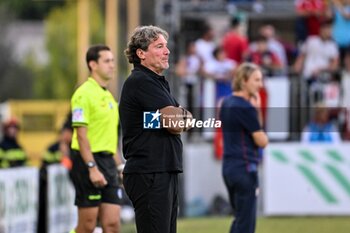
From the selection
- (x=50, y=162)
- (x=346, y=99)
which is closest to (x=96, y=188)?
(x=50, y=162)

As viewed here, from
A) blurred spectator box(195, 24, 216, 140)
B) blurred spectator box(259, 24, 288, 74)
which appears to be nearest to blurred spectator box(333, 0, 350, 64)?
blurred spectator box(259, 24, 288, 74)

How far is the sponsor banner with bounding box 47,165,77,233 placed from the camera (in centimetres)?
1712

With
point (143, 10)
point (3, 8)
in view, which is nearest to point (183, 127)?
point (3, 8)

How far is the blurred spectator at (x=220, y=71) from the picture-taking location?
2055cm

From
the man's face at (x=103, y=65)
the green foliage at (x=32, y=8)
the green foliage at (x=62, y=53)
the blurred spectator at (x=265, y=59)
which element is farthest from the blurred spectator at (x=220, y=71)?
the green foliage at (x=32, y=8)

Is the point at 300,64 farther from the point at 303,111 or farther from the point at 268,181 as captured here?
the point at 268,181

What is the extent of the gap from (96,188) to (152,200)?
99.4 inches

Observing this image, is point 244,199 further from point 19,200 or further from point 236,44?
point 236,44

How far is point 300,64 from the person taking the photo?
20531 mm

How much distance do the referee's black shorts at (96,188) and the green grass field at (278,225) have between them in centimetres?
522

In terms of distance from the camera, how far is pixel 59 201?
17.7 metres

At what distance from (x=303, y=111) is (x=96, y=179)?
31.7 feet

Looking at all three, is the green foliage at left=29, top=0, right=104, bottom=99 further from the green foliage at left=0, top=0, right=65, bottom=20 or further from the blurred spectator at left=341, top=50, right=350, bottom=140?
the blurred spectator at left=341, top=50, right=350, bottom=140

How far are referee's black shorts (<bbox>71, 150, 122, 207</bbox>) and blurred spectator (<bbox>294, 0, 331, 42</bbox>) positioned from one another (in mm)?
9966
